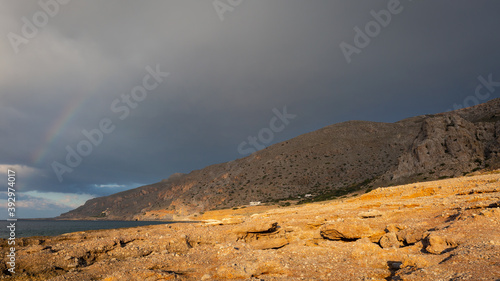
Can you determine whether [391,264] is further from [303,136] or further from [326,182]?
[303,136]

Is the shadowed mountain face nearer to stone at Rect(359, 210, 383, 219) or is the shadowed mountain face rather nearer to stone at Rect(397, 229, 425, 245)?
stone at Rect(359, 210, 383, 219)

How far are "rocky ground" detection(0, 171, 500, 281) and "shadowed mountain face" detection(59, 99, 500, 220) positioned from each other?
98.4ft

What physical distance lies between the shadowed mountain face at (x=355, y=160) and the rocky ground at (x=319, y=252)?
30.0 metres

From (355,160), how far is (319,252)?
250ft

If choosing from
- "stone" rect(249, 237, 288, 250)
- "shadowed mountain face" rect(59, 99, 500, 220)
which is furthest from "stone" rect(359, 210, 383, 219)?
"shadowed mountain face" rect(59, 99, 500, 220)

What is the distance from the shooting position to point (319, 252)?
535 inches

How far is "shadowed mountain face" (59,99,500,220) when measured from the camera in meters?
45.3

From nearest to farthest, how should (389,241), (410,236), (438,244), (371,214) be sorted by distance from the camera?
(438,244)
(410,236)
(389,241)
(371,214)

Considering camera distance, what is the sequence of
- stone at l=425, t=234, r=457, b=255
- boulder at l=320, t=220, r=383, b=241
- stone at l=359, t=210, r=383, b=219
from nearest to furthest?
stone at l=425, t=234, r=457, b=255
boulder at l=320, t=220, r=383, b=241
stone at l=359, t=210, r=383, b=219

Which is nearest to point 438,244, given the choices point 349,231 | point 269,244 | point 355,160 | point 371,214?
point 349,231

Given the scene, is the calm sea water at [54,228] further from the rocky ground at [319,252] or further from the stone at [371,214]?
the stone at [371,214]

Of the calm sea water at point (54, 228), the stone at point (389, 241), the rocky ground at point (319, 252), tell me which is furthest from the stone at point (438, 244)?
the calm sea water at point (54, 228)

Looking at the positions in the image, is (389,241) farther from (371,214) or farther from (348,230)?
(371,214)

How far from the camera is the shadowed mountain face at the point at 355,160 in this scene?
149 ft
